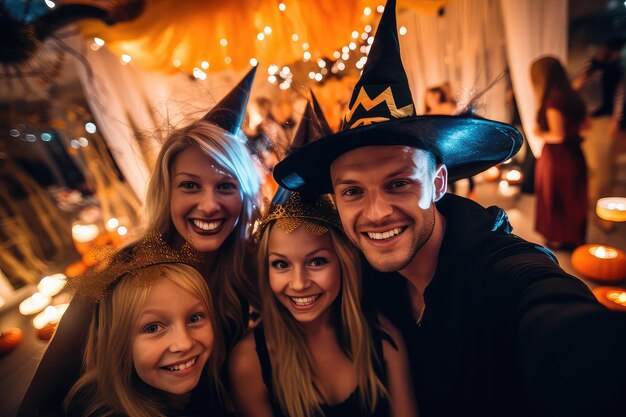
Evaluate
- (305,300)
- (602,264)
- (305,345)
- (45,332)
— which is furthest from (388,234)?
(45,332)

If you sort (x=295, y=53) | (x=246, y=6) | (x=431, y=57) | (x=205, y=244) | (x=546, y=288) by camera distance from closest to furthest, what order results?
(x=546, y=288), (x=205, y=244), (x=246, y=6), (x=295, y=53), (x=431, y=57)

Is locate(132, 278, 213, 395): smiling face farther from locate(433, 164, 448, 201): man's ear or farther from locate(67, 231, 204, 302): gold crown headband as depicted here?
locate(433, 164, 448, 201): man's ear

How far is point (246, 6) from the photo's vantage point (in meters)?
3.59

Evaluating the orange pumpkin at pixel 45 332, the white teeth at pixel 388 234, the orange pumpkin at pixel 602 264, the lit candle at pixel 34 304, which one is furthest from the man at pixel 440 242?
the lit candle at pixel 34 304

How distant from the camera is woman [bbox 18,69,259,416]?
1462 mm

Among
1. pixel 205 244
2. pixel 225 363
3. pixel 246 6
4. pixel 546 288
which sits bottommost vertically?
pixel 225 363

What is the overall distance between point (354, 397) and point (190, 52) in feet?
→ 14.6

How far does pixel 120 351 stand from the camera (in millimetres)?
1179

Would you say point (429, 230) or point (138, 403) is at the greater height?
point (429, 230)

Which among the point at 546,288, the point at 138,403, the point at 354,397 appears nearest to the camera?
the point at 546,288

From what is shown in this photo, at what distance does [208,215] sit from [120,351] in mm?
738

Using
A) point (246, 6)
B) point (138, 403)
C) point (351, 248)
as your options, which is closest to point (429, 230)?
point (351, 248)

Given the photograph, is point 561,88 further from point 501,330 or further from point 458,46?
point 501,330

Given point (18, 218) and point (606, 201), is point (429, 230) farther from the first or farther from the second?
point (18, 218)
